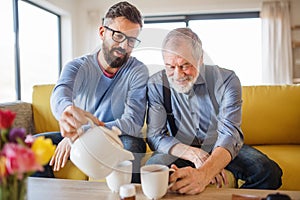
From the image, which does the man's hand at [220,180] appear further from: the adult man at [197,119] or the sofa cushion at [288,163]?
the sofa cushion at [288,163]

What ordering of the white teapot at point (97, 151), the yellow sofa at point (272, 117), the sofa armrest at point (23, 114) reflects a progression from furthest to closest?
the sofa armrest at point (23, 114) < the yellow sofa at point (272, 117) < the white teapot at point (97, 151)

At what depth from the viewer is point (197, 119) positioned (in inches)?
48.9

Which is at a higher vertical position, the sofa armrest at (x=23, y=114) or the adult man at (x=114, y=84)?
the adult man at (x=114, y=84)

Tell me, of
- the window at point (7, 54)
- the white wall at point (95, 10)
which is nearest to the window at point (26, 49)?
the window at point (7, 54)

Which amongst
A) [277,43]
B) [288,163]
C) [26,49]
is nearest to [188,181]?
[288,163]

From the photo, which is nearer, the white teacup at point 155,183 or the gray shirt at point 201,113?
→ the white teacup at point 155,183

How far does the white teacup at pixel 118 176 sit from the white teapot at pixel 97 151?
34 millimetres

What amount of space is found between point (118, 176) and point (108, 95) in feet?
1.37

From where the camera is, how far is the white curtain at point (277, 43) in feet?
13.1

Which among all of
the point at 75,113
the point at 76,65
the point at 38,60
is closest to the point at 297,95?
the point at 76,65

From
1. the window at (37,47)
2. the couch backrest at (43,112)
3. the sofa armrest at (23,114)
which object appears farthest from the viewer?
the window at (37,47)

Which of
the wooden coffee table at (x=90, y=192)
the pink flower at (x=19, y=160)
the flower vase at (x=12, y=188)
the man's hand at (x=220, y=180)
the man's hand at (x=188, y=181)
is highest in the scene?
the pink flower at (x=19, y=160)

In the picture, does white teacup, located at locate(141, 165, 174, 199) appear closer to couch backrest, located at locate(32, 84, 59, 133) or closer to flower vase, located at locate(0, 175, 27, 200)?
flower vase, located at locate(0, 175, 27, 200)

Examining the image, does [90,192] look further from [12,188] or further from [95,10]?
[95,10]
